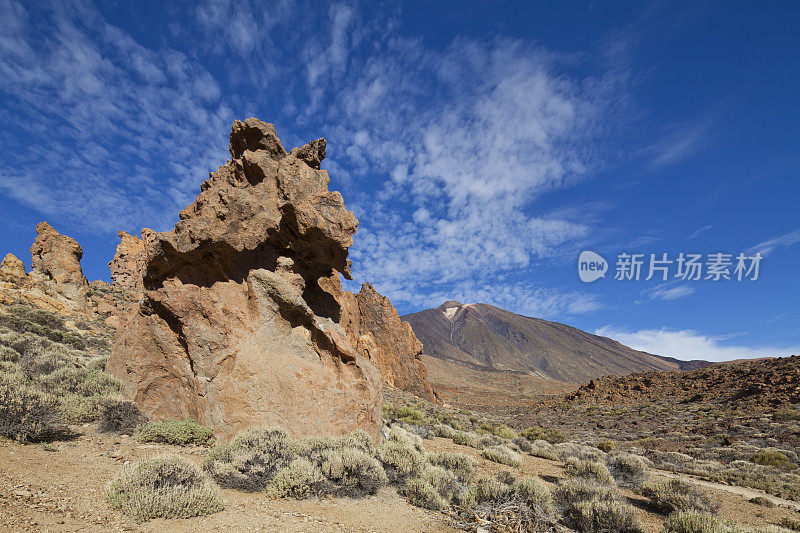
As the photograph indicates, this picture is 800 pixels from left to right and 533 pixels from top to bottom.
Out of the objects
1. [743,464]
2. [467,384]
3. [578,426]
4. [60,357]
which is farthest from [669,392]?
[60,357]

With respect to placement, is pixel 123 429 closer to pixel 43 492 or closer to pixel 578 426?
pixel 43 492

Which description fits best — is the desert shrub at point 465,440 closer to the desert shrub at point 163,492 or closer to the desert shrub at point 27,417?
the desert shrub at point 163,492

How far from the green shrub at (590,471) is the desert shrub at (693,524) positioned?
2759 millimetres

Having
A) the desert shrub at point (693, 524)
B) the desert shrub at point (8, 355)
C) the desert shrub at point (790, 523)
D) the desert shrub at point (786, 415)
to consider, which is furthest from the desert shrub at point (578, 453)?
the desert shrub at point (786, 415)

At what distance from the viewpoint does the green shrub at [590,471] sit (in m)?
8.45

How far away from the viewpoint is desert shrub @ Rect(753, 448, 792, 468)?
41.3 ft

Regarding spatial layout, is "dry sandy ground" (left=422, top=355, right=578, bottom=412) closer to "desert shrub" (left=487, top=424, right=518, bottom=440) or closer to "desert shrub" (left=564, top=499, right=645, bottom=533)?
"desert shrub" (left=487, top=424, right=518, bottom=440)

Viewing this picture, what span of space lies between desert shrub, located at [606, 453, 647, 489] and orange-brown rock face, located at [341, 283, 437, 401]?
75.0ft

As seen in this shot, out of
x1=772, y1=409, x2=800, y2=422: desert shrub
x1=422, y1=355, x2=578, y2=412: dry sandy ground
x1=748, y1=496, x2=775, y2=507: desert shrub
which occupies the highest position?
x1=772, y1=409, x2=800, y2=422: desert shrub

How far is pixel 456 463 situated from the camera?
737 centimetres

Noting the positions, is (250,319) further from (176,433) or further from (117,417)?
(117,417)

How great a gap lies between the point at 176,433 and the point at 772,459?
789 inches

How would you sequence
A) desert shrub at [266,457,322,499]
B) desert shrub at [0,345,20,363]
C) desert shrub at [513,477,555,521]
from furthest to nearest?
desert shrub at [0,345,20,363]
desert shrub at [513,477,555,521]
desert shrub at [266,457,322,499]

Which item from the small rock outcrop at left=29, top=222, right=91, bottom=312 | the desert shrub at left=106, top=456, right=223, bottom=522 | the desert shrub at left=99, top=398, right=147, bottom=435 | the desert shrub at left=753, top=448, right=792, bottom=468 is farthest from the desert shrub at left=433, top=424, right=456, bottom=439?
the small rock outcrop at left=29, top=222, right=91, bottom=312
